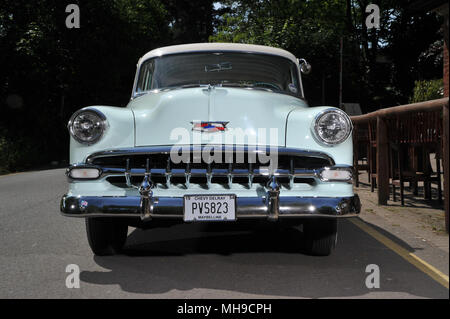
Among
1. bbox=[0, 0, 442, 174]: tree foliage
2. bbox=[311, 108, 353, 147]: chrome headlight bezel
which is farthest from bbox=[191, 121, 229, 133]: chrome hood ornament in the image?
bbox=[0, 0, 442, 174]: tree foliage

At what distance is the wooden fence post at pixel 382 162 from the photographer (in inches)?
267

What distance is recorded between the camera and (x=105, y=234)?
419 centimetres

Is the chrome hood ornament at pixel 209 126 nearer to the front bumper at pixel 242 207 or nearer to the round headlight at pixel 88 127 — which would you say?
the front bumper at pixel 242 207

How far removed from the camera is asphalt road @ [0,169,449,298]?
332 centimetres

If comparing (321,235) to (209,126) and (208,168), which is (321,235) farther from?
(209,126)

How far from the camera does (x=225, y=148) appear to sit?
360 centimetres

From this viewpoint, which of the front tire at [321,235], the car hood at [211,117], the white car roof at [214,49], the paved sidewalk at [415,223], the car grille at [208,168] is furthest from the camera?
the white car roof at [214,49]

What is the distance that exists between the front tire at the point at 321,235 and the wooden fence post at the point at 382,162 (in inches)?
116

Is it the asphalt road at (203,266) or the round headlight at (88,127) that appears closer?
the asphalt road at (203,266)

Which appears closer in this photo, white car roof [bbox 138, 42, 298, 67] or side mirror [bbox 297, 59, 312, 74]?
white car roof [bbox 138, 42, 298, 67]

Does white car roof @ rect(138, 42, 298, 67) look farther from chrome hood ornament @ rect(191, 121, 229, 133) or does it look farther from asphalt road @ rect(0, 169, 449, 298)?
asphalt road @ rect(0, 169, 449, 298)

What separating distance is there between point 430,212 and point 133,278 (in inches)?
161

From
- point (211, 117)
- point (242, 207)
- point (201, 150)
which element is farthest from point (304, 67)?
point (242, 207)

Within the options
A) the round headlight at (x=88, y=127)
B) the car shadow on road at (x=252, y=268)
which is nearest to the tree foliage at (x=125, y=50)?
the car shadow on road at (x=252, y=268)
